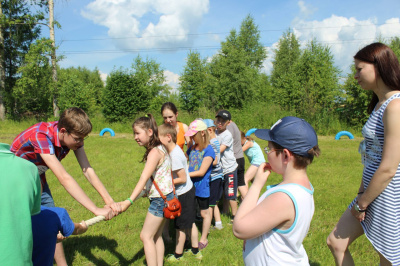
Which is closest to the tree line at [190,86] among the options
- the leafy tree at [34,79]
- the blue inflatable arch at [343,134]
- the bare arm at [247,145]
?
the leafy tree at [34,79]

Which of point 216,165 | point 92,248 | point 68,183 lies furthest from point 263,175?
point 92,248

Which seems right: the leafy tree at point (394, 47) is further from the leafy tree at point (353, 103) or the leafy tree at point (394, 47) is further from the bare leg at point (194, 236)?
the bare leg at point (194, 236)

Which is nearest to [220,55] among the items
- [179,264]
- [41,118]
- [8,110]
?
[41,118]

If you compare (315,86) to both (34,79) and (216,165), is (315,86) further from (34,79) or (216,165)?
(34,79)

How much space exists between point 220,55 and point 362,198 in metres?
29.0

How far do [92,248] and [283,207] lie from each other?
12.3 feet

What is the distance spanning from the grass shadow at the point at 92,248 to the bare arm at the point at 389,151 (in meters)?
3.29

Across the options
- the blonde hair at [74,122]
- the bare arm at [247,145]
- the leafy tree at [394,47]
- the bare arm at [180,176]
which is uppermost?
the leafy tree at [394,47]

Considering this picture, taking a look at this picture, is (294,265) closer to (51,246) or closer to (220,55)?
(51,246)

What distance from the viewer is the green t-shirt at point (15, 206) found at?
1425 millimetres

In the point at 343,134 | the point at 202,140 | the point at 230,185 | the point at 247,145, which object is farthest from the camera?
the point at 343,134

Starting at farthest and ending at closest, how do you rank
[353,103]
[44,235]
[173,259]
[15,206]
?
[353,103] < [173,259] < [44,235] < [15,206]

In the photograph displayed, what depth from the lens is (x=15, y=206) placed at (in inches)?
57.4

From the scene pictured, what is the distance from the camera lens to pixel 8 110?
27312 mm
